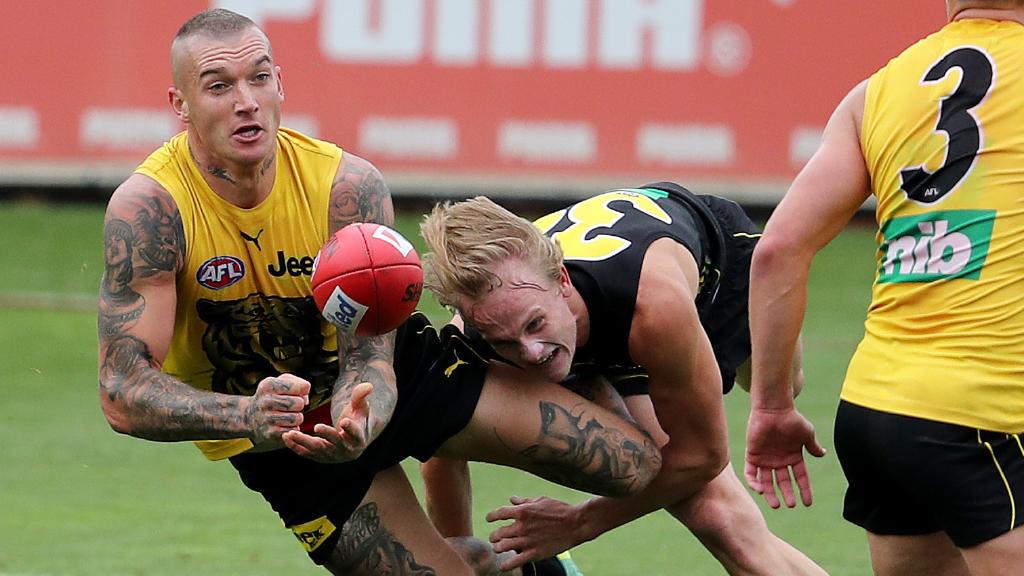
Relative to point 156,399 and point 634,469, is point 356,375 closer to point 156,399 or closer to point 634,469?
point 156,399

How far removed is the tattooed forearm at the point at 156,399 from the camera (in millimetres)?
4973

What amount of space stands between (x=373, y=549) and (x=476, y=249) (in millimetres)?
1200

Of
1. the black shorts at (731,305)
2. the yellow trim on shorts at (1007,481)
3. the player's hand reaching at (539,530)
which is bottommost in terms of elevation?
Answer: the player's hand reaching at (539,530)

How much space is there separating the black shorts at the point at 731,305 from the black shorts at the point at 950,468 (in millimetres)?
1757

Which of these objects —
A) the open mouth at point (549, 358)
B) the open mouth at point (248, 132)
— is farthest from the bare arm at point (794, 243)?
the open mouth at point (248, 132)

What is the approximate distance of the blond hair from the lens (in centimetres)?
506

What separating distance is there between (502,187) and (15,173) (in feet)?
14.7

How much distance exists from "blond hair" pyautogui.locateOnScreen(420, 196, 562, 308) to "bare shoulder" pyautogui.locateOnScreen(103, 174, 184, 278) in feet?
2.53

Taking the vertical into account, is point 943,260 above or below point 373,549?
above

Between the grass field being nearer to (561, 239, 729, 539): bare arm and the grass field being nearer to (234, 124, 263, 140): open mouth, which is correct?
(561, 239, 729, 539): bare arm

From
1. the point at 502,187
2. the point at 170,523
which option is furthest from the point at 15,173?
the point at 170,523

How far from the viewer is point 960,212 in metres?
4.15

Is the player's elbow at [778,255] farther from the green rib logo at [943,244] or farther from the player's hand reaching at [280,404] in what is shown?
the player's hand reaching at [280,404]

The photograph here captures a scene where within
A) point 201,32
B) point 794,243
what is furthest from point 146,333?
point 794,243
